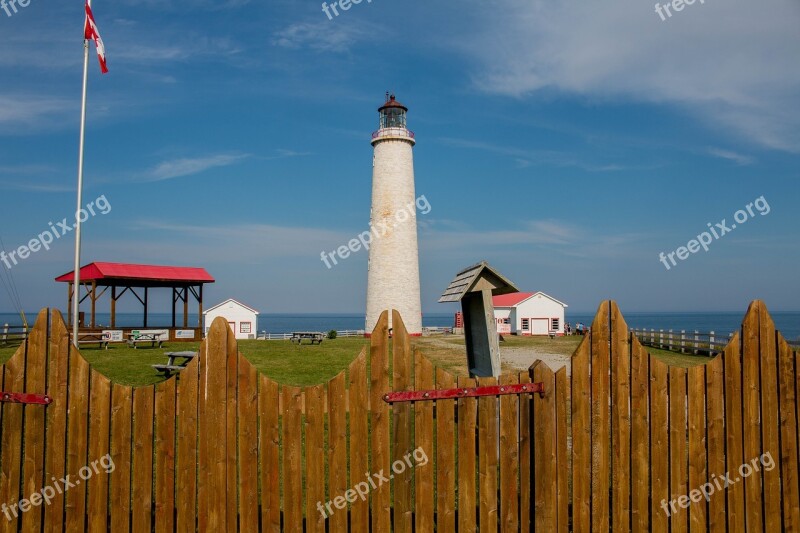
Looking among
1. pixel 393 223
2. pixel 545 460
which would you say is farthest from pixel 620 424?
pixel 393 223

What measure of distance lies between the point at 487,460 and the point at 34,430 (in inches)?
123

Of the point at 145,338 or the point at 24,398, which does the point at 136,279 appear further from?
the point at 24,398

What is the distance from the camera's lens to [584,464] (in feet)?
14.6

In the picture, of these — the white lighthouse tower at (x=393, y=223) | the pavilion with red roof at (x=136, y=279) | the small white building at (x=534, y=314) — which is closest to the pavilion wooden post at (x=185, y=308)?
the pavilion with red roof at (x=136, y=279)

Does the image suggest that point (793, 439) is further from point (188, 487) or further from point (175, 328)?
point (175, 328)

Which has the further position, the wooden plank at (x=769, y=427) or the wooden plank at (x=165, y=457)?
the wooden plank at (x=769, y=427)

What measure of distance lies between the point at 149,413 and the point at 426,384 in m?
1.91

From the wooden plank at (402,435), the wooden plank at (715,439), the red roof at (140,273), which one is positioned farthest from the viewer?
the red roof at (140,273)

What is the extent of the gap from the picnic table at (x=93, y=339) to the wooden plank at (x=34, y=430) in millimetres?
22957

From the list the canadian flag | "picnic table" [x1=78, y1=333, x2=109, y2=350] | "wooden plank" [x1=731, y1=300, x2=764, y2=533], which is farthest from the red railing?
"wooden plank" [x1=731, y1=300, x2=764, y2=533]

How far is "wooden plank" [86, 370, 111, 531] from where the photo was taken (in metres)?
4.03

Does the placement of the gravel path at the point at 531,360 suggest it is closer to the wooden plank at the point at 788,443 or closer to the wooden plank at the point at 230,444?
the wooden plank at the point at 788,443

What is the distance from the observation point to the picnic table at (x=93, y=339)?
25.2 meters

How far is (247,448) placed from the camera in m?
4.14
